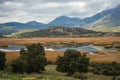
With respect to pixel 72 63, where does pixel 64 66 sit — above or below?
below

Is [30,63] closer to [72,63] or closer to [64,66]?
[64,66]

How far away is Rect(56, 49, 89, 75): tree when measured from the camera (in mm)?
67500

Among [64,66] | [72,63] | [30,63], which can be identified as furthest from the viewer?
[30,63]

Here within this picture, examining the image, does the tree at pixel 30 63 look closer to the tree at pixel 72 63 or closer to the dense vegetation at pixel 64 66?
the dense vegetation at pixel 64 66

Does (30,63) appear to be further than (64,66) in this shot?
Yes

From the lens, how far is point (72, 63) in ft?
222

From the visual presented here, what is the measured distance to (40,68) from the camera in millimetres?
69938

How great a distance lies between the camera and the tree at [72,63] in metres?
67.5

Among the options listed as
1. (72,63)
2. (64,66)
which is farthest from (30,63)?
(72,63)

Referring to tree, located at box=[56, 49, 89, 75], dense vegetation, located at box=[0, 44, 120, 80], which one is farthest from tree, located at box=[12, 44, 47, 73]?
tree, located at box=[56, 49, 89, 75]

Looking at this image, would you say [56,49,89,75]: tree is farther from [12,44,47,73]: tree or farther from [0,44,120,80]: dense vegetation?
[12,44,47,73]: tree

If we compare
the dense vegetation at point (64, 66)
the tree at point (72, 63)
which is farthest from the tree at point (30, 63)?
the tree at point (72, 63)

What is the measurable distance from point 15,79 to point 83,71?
21.5m

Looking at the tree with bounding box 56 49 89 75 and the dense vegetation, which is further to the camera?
the dense vegetation
